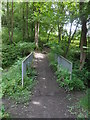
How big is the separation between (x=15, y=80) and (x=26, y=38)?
8959 millimetres

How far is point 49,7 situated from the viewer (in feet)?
30.1

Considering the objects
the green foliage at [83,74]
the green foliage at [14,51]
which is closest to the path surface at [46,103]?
the green foliage at [83,74]

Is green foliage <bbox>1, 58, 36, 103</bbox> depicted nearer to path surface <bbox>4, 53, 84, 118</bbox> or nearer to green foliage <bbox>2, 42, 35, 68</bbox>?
path surface <bbox>4, 53, 84, 118</bbox>

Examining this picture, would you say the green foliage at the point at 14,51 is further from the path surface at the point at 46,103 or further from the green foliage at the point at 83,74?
the green foliage at the point at 83,74

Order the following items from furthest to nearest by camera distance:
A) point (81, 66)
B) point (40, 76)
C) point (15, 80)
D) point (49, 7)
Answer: point (49, 7) → point (81, 66) → point (40, 76) → point (15, 80)

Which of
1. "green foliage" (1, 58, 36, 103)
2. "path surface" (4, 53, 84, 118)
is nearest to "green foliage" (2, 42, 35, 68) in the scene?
"green foliage" (1, 58, 36, 103)

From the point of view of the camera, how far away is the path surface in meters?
3.41

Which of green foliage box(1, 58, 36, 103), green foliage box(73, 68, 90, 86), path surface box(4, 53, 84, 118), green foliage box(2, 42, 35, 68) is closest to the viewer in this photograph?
path surface box(4, 53, 84, 118)

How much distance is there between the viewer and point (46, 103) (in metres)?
4.04

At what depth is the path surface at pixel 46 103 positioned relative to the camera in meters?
3.41

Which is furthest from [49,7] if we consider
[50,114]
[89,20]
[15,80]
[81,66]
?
[50,114]

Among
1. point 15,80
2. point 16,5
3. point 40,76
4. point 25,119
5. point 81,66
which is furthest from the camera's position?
point 16,5

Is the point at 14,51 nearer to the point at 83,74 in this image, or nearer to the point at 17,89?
the point at 17,89

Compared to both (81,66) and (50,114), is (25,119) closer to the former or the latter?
(50,114)
